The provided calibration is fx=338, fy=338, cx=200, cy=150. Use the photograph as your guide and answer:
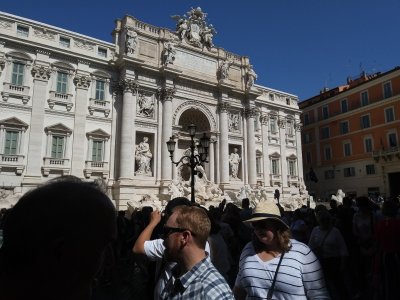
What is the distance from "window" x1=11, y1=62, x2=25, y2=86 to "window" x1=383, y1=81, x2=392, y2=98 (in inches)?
1164

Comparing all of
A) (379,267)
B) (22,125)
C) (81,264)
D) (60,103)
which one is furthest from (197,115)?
(81,264)

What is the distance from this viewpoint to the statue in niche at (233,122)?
27.0 meters

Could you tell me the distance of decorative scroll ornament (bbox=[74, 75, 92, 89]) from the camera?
20.8 m

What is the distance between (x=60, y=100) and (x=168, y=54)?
25.5 ft

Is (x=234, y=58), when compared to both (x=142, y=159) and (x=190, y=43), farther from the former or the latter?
(x=142, y=159)

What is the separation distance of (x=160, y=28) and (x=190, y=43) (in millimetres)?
2735

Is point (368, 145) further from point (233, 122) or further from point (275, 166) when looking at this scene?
point (233, 122)

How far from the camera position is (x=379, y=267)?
508cm

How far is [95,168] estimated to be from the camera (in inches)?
807

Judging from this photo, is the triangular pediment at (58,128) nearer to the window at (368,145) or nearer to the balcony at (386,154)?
the balcony at (386,154)

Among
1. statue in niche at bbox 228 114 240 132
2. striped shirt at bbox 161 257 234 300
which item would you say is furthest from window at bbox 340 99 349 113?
striped shirt at bbox 161 257 234 300

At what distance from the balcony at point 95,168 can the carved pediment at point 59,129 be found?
2.17 meters

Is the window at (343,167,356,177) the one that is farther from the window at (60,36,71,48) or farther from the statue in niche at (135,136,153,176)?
the window at (60,36,71,48)

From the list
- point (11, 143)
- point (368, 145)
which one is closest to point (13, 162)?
point (11, 143)
